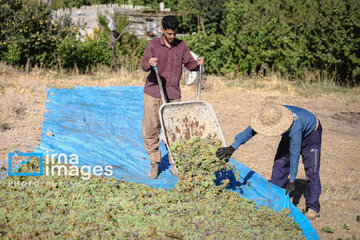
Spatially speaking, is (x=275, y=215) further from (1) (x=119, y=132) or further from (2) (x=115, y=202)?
(1) (x=119, y=132)

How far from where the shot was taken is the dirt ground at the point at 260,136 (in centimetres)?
466

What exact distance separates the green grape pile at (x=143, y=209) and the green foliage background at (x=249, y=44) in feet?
25.4

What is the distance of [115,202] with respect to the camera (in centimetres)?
378

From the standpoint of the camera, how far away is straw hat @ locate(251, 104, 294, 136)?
11.9 ft

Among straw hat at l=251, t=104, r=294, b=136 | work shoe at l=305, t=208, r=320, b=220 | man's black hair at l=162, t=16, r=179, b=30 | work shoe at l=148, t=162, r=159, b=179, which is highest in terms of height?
man's black hair at l=162, t=16, r=179, b=30

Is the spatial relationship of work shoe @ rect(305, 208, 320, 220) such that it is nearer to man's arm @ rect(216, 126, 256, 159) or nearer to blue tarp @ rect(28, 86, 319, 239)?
blue tarp @ rect(28, 86, 319, 239)

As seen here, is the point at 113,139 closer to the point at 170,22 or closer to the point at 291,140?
the point at 170,22

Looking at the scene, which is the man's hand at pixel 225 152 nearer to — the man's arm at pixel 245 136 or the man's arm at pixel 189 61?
the man's arm at pixel 245 136

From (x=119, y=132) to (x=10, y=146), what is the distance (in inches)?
75.7

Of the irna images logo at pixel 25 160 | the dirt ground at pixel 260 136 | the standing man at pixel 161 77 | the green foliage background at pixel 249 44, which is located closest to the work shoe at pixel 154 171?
the standing man at pixel 161 77

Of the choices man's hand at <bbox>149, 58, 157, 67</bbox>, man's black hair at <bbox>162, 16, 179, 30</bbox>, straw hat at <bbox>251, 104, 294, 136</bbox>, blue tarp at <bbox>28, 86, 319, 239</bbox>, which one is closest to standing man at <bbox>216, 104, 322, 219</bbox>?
straw hat at <bbox>251, 104, 294, 136</bbox>

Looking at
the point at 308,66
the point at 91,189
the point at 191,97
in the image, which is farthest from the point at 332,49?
the point at 91,189

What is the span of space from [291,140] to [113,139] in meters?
3.38

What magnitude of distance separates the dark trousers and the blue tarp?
31 centimetres
